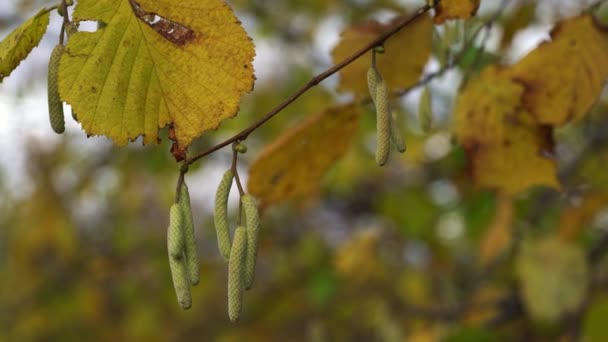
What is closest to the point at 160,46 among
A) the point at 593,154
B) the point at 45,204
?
the point at 593,154

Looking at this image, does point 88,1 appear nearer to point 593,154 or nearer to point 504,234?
point 504,234

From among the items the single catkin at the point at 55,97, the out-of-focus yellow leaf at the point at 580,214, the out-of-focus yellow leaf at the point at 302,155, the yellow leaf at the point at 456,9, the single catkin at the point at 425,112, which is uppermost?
the yellow leaf at the point at 456,9

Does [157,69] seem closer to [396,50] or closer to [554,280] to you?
[396,50]

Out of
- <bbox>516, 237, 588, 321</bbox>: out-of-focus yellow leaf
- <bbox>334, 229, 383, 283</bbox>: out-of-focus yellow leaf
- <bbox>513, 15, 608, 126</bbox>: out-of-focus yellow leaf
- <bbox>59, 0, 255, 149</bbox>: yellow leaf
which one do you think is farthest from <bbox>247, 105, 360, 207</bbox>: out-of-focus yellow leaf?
<bbox>334, 229, 383, 283</bbox>: out-of-focus yellow leaf

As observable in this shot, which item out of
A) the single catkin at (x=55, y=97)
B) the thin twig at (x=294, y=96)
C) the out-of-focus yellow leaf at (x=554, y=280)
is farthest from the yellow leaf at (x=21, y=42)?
the out-of-focus yellow leaf at (x=554, y=280)

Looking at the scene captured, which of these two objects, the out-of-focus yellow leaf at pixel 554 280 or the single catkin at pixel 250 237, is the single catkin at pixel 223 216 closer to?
the single catkin at pixel 250 237

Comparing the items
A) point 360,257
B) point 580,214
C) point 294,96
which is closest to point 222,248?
point 294,96
